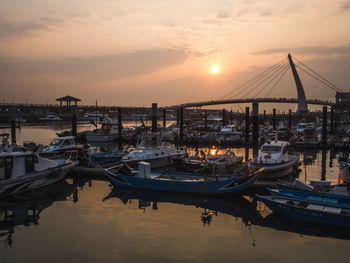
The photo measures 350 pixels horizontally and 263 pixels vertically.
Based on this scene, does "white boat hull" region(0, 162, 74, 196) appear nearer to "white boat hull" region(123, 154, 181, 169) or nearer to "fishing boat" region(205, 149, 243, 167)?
"white boat hull" region(123, 154, 181, 169)

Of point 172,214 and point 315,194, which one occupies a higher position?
point 315,194

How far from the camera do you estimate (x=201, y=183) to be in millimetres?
14641

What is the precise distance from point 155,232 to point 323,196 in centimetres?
648

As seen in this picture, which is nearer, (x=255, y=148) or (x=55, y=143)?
(x=55, y=143)

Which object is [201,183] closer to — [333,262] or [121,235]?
[121,235]

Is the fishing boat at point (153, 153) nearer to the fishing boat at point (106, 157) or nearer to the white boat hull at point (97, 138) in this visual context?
the fishing boat at point (106, 157)

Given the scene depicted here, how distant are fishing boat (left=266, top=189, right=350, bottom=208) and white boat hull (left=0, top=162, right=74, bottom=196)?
11.2m

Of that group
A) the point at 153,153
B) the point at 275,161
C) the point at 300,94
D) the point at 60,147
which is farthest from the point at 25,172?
the point at 300,94

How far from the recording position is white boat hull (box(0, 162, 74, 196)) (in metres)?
14.7

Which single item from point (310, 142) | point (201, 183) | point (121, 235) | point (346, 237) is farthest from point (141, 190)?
point (310, 142)

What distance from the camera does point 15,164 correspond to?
50.1 ft

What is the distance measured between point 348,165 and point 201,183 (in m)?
7.65

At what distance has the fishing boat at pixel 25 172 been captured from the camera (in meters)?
14.9

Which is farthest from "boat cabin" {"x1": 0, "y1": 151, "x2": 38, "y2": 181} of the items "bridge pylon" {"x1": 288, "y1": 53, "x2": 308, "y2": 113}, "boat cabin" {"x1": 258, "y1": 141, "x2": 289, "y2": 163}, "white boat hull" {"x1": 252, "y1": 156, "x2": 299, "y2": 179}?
"bridge pylon" {"x1": 288, "y1": 53, "x2": 308, "y2": 113}
